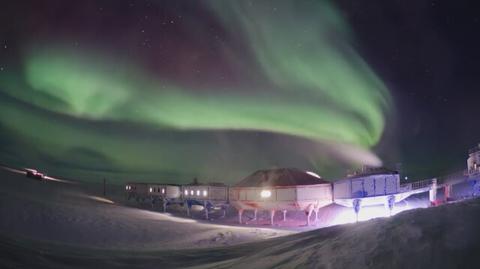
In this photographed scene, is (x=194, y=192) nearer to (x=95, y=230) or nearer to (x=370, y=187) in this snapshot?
(x=370, y=187)

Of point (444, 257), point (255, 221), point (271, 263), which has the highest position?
point (444, 257)

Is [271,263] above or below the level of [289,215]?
above

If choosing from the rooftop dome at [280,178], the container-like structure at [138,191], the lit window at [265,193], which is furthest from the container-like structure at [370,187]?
the container-like structure at [138,191]

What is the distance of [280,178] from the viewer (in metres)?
57.0

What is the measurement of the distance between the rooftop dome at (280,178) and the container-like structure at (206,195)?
12.4 feet

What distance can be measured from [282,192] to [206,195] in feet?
53.2

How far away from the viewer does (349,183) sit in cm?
5153

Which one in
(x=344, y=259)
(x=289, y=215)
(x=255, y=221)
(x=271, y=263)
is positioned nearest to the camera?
(x=344, y=259)

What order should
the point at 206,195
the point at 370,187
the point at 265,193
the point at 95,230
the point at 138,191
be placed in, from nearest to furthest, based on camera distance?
the point at 95,230, the point at 370,187, the point at 265,193, the point at 206,195, the point at 138,191

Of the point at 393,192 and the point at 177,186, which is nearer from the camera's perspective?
the point at 393,192

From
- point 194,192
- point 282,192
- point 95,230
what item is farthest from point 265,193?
point 95,230

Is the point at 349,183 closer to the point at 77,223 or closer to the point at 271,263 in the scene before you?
the point at 77,223

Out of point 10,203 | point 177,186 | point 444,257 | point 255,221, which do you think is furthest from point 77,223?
point 177,186

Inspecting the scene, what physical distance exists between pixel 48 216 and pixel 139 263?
74.7ft
